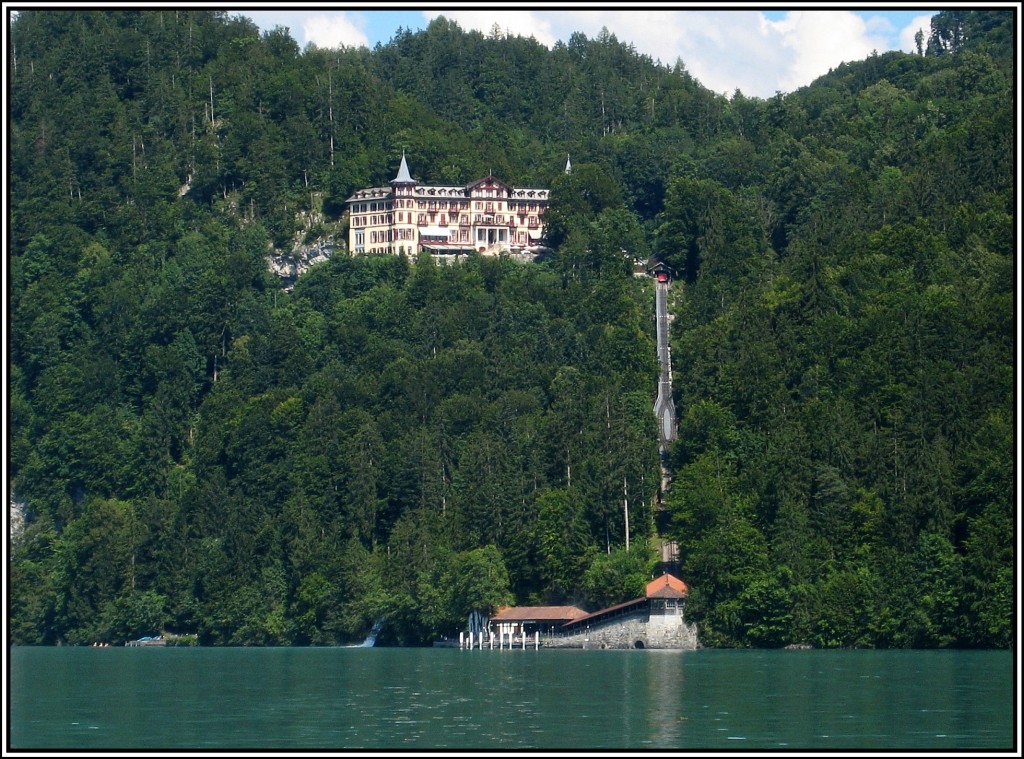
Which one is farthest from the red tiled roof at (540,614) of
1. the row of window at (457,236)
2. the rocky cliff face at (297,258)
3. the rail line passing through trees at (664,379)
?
the rocky cliff face at (297,258)

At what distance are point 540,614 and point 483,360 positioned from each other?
35.5 m

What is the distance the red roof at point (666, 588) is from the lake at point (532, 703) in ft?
37.7

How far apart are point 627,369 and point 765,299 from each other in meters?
9.88

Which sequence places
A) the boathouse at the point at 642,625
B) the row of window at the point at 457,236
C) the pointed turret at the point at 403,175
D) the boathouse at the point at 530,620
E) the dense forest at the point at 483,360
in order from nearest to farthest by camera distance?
1. the boathouse at the point at 642,625
2. the dense forest at the point at 483,360
3. the boathouse at the point at 530,620
4. the row of window at the point at 457,236
5. the pointed turret at the point at 403,175

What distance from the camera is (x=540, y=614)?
101688 mm

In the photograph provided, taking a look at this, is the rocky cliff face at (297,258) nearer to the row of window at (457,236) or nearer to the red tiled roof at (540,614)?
the row of window at (457,236)

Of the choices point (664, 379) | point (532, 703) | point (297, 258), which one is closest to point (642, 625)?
point (664, 379)

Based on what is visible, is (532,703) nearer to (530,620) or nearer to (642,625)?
(642,625)

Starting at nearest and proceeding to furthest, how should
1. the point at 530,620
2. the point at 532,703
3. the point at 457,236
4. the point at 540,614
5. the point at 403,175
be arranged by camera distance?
the point at 532,703 → the point at 530,620 → the point at 540,614 → the point at 457,236 → the point at 403,175

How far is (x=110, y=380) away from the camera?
5846 inches

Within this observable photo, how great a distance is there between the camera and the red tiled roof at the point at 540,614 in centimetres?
10081

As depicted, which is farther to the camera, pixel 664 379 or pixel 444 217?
pixel 444 217
